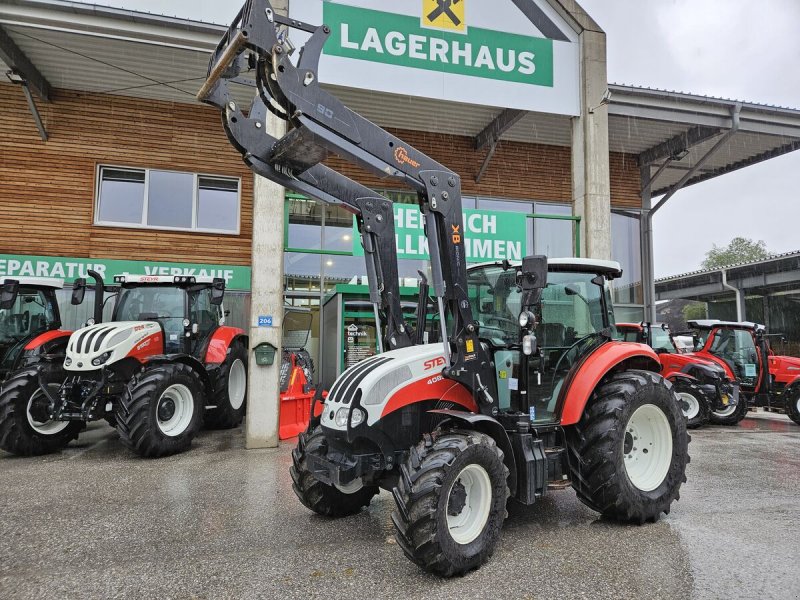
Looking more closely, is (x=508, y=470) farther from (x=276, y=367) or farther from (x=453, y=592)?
(x=276, y=367)

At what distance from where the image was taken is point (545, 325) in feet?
14.7

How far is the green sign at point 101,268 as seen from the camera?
10797 mm

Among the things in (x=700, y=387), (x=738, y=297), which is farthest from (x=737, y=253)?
(x=700, y=387)

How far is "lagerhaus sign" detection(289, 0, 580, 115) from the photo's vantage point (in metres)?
8.38

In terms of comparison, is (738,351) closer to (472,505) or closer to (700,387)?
(700,387)

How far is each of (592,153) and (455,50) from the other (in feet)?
9.44

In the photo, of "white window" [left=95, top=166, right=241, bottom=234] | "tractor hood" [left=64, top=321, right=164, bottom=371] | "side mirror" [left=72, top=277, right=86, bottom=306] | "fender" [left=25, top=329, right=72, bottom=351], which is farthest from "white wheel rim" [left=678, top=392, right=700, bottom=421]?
"fender" [left=25, top=329, right=72, bottom=351]

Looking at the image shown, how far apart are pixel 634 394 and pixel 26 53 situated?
1163 cm

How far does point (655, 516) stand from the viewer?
14.3 feet

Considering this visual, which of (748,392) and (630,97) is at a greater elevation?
(630,97)

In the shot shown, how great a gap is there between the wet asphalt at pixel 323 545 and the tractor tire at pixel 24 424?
3.45ft

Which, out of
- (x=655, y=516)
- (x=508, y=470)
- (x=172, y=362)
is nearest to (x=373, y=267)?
(x=508, y=470)

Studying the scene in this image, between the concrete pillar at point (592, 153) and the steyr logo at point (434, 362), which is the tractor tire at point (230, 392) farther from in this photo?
the concrete pillar at point (592, 153)

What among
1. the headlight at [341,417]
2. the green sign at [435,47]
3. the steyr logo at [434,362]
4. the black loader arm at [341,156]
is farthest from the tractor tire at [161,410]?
the green sign at [435,47]
